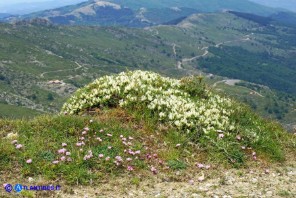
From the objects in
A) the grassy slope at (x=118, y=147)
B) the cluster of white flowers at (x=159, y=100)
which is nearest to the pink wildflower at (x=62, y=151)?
the grassy slope at (x=118, y=147)

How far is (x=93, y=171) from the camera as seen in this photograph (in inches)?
496

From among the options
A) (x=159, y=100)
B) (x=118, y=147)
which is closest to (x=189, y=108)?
(x=159, y=100)

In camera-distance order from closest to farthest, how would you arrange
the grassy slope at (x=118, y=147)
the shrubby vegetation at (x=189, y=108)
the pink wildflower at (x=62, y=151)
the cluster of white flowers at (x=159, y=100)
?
the grassy slope at (x=118, y=147), the pink wildflower at (x=62, y=151), the shrubby vegetation at (x=189, y=108), the cluster of white flowers at (x=159, y=100)

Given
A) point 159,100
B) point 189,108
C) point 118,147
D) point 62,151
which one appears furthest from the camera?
point 159,100

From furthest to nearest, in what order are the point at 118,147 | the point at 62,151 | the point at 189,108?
the point at 189,108 → the point at 118,147 → the point at 62,151

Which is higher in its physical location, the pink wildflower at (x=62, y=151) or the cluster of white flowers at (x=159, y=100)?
the cluster of white flowers at (x=159, y=100)

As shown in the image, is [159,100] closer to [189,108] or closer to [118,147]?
[189,108]

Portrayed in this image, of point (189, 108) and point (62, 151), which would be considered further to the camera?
point (189, 108)

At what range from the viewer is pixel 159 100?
673 inches

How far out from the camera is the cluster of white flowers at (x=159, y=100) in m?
16.1

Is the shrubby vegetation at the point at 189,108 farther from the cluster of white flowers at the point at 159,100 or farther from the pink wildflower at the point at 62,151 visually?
the pink wildflower at the point at 62,151

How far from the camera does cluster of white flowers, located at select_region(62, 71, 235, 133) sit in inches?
634

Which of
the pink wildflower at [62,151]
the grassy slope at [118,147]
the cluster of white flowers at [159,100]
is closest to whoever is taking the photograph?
the grassy slope at [118,147]

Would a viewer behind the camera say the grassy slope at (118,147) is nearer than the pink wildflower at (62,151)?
Yes
